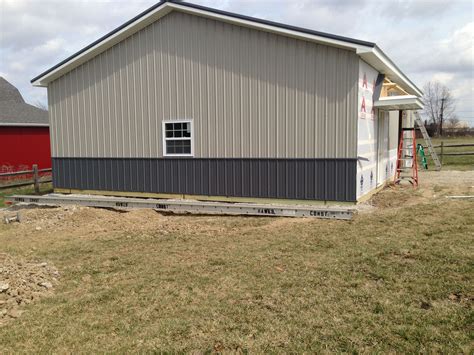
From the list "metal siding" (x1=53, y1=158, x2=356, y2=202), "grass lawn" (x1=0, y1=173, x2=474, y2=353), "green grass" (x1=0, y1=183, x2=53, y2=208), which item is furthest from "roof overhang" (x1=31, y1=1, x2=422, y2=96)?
"green grass" (x1=0, y1=183, x2=53, y2=208)

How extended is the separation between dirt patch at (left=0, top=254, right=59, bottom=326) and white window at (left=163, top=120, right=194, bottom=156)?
20.2 feet

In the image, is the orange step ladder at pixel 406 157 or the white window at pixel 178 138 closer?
the white window at pixel 178 138

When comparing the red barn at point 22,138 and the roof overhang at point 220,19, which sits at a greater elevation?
the roof overhang at point 220,19

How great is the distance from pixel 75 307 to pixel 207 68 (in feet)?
26.1

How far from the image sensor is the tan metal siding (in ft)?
33.0

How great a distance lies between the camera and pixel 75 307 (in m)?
4.89

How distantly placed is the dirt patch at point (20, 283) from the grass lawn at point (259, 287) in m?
0.14

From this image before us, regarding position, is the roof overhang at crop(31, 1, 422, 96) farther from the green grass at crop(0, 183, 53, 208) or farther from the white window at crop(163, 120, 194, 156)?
the green grass at crop(0, 183, 53, 208)

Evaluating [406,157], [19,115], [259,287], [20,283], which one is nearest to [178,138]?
[20,283]

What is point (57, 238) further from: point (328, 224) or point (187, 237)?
point (328, 224)

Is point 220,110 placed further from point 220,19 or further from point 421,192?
point 421,192

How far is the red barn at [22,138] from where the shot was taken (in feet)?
64.5

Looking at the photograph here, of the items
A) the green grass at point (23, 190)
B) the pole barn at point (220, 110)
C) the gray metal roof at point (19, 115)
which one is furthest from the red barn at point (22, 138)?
the pole barn at point (220, 110)

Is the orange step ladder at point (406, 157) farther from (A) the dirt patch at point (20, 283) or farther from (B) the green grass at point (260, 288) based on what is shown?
(A) the dirt patch at point (20, 283)
